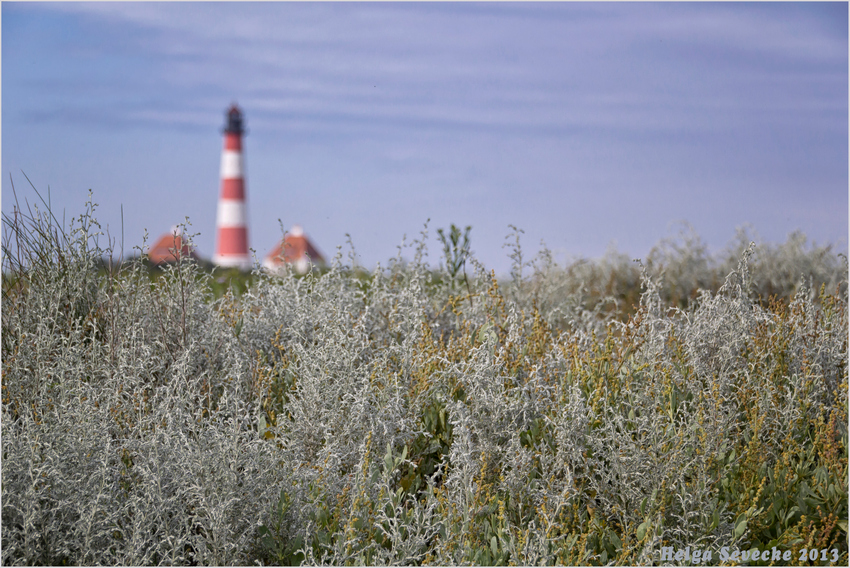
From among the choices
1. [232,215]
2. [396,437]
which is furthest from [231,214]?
[396,437]

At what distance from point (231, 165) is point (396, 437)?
26.7m

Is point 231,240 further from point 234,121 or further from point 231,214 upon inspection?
point 234,121

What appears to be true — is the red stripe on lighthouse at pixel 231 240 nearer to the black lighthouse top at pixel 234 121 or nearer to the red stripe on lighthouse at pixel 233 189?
the red stripe on lighthouse at pixel 233 189

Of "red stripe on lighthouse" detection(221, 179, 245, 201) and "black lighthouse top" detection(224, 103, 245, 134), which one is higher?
"black lighthouse top" detection(224, 103, 245, 134)

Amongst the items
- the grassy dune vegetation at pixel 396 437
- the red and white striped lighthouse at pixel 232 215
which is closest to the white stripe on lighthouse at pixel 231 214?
the red and white striped lighthouse at pixel 232 215

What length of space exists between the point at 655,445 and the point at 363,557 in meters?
1.22

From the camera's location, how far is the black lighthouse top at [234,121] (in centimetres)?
2917

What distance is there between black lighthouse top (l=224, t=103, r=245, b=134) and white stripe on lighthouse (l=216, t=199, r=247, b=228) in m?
3.88

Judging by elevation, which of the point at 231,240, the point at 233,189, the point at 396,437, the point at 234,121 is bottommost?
the point at 396,437

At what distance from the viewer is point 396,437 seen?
3090 millimetres

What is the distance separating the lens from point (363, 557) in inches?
98.8

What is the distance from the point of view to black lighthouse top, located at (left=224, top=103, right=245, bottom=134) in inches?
1148

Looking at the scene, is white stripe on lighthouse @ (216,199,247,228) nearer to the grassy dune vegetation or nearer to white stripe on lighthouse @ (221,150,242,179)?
white stripe on lighthouse @ (221,150,242,179)

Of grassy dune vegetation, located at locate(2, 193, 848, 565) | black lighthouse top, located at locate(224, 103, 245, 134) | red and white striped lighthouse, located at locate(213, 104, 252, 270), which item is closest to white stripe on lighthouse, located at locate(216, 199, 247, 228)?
red and white striped lighthouse, located at locate(213, 104, 252, 270)
